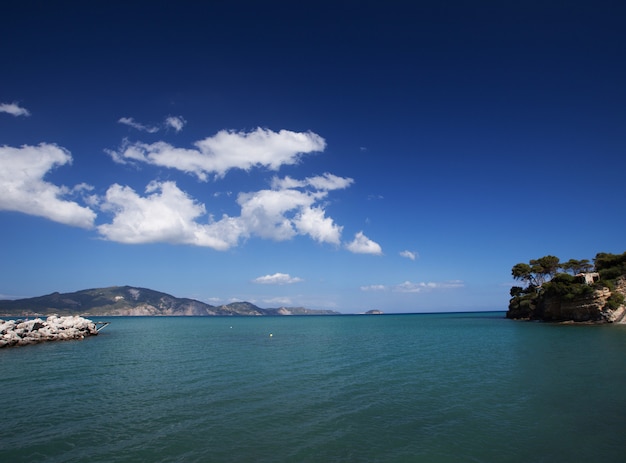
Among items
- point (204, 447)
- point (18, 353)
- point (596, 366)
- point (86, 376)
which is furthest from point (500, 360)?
point (18, 353)

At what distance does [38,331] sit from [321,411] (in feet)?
177

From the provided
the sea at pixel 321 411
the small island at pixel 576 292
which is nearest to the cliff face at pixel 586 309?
the small island at pixel 576 292

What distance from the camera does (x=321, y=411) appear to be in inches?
635

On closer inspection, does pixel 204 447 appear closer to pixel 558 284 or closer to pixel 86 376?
pixel 86 376

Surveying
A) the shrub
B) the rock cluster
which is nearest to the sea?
the rock cluster

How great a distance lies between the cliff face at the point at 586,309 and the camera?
222 ft

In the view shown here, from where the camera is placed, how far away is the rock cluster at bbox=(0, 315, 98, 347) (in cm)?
4566

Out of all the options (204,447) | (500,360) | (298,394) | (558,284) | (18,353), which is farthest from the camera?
(558,284)

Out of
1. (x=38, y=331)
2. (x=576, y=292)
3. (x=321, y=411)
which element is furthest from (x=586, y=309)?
(x=38, y=331)

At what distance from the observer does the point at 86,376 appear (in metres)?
25.5

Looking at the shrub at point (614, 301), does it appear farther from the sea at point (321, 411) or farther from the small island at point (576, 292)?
the sea at point (321, 411)

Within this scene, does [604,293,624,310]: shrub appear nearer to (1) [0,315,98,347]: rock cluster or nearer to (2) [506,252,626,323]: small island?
(2) [506,252,626,323]: small island

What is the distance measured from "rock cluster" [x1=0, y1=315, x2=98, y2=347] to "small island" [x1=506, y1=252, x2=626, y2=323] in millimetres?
94388

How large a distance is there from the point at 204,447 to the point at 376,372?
15.7 meters
